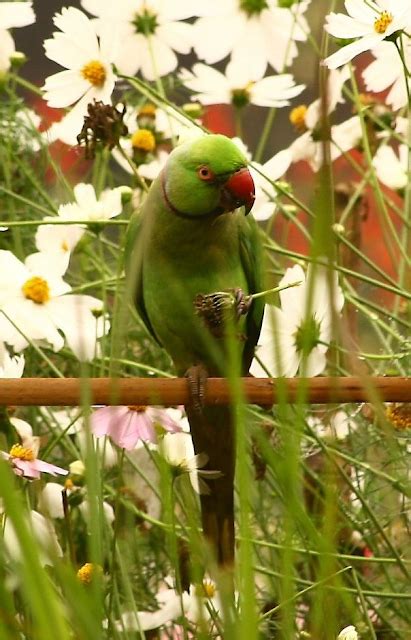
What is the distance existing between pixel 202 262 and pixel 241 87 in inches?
5.7

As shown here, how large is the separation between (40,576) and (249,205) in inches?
20.9

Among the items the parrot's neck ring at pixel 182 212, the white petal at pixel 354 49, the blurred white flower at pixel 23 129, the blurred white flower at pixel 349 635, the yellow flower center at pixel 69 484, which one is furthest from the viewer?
the blurred white flower at pixel 23 129

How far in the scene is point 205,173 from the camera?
79 centimetres

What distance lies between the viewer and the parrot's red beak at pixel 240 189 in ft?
2.46

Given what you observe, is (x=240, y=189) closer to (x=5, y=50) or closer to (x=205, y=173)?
(x=205, y=173)

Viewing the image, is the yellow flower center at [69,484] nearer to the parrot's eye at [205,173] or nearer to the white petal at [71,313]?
the white petal at [71,313]

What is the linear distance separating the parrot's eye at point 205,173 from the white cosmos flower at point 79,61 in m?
0.08

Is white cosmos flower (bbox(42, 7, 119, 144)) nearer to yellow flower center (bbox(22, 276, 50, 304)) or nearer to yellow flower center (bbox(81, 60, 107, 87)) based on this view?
yellow flower center (bbox(81, 60, 107, 87))

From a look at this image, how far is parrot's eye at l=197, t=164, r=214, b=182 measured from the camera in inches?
30.8

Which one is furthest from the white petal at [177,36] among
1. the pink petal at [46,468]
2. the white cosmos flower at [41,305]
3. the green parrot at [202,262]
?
the pink petal at [46,468]

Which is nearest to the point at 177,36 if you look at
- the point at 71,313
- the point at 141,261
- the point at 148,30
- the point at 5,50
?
the point at 148,30

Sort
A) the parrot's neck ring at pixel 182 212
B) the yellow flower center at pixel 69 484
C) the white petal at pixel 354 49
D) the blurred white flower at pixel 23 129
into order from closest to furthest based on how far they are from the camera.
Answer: the white petal at pixel 354 49
the yellow flower center at pixel 69 484
the parrot's neck ring at pixel 182 212
the blurred white flower at pixel 23 129

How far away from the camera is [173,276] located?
90 cm

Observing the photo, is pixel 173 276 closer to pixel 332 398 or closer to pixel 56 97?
pixel 56 97
